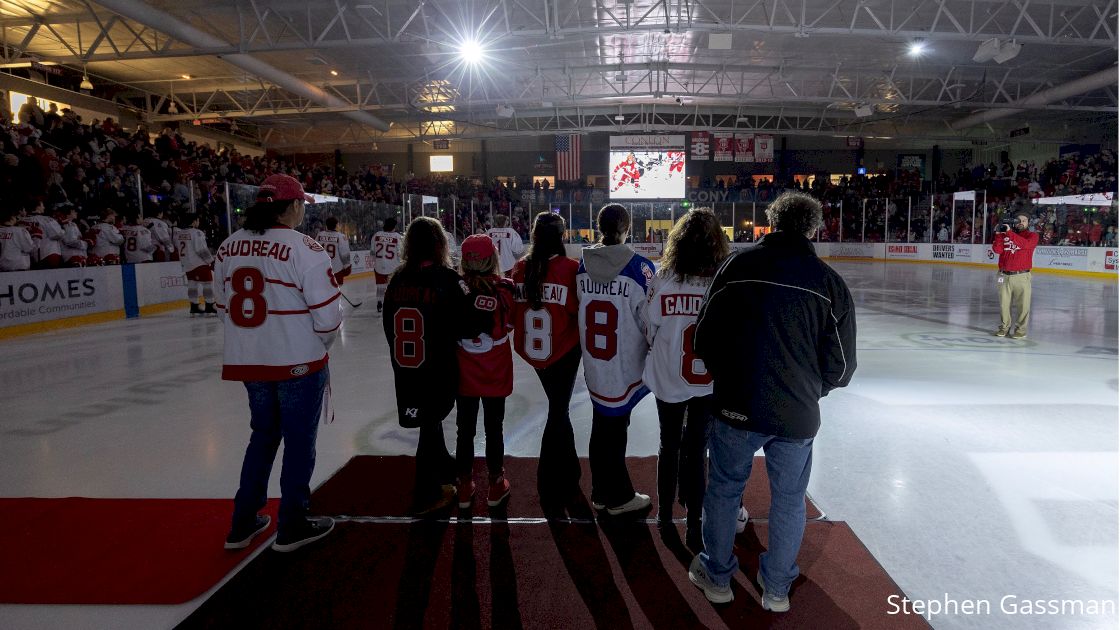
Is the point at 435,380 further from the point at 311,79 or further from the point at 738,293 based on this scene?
the point at 311,79

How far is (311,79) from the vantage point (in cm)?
2212

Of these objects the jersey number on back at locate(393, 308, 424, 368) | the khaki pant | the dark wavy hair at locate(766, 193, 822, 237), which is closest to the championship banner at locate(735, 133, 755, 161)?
the khaki pant

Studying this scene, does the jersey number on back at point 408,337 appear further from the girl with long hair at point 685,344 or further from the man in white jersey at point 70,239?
the man in white jersey at point 70,239

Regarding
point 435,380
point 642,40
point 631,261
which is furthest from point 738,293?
point 642,40

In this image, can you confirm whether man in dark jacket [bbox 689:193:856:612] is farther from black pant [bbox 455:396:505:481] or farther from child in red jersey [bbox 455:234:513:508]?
black pant [bbox 455:396:505:481]

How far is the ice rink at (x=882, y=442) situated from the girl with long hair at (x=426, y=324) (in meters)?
0.88

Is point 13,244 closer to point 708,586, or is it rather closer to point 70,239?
point 70,239

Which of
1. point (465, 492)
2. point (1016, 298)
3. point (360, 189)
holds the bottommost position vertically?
point (465, 492)

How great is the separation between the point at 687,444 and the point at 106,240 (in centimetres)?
1188

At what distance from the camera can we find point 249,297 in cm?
276

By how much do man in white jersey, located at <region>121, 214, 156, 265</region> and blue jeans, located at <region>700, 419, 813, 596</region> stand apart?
12.3 metres

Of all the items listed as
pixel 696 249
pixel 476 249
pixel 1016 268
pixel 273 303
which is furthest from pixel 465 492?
pixel 1016 268

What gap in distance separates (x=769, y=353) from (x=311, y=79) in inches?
916

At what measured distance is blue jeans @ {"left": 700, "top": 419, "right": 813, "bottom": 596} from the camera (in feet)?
7.75
